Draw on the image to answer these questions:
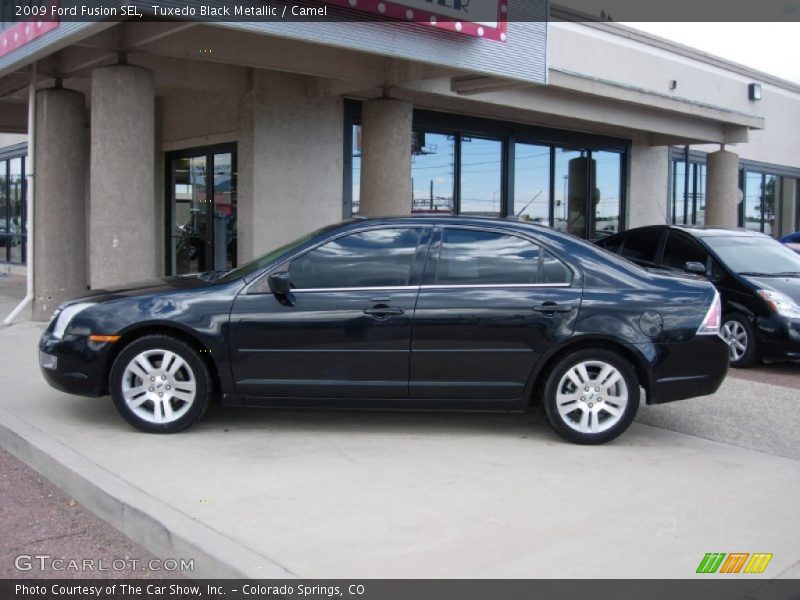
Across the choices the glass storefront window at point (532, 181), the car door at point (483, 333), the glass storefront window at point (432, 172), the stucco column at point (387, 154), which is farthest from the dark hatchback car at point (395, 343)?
the glass storefront window at point (532, 181)

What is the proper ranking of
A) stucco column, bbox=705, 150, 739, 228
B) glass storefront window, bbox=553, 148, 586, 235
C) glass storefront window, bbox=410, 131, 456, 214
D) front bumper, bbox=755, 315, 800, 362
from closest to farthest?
1. front bumper, bbox=755, 315, 800, 362
2. glass storefront window, bbox=410, 131, 456, 214
3. glass storefront window, bbox=553, 148, 586, 235
4. stucco column, bbox=705, 150, 739, 228

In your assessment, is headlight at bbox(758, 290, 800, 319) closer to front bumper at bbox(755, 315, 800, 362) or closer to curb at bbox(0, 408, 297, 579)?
front bumper at bbox(755, 315, 800, 362)

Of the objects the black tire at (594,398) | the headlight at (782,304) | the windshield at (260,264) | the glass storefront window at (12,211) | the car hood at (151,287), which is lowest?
the black tire at (594,398)

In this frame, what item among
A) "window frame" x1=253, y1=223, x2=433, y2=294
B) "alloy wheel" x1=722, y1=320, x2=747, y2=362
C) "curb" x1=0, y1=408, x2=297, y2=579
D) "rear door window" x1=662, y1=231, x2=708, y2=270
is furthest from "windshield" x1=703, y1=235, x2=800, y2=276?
"curb" x1=0, y1=408, x2=297, y2=579

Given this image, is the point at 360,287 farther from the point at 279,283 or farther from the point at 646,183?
the point at 646,183

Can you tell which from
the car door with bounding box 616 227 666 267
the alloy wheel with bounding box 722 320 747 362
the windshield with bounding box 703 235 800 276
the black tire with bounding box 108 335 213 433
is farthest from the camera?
the car door with bounding box 616 227 666 267

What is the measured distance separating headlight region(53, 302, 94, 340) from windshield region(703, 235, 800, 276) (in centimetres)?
704

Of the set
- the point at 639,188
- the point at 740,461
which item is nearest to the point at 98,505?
the point at 740,461

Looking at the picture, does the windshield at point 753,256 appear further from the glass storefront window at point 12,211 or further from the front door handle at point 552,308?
the glass storefront window at point 12,211

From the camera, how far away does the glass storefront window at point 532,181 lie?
15.9 m

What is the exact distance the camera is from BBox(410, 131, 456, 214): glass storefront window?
14.1 m

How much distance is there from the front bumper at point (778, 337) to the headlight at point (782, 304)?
64mm

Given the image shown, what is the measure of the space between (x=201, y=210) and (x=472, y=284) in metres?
8.41

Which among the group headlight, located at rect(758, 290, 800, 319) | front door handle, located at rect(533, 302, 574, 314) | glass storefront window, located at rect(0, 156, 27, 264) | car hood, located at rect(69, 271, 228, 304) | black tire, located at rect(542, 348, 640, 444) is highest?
glass storefront window, located at rect(0, 156, 27, 264)
